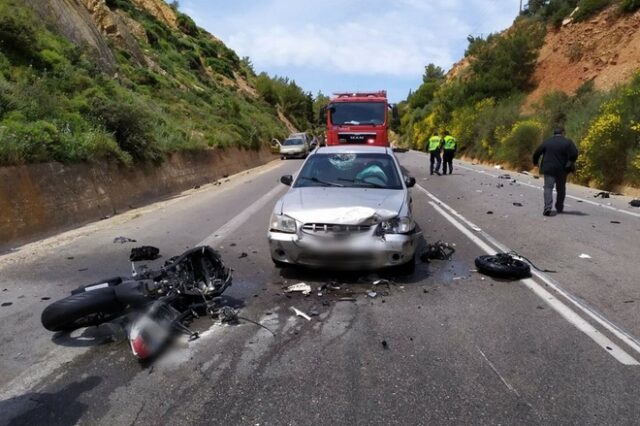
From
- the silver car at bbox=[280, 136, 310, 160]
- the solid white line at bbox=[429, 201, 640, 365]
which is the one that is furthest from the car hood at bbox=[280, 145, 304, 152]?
the solid white line at bbox=[429, 201, 640, 365]

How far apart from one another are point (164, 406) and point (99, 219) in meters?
9.83

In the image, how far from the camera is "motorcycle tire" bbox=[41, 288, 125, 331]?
4.55 metres

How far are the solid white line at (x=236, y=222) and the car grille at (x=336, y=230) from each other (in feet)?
9.45

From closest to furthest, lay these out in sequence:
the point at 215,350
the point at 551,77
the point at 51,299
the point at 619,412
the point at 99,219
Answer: the point at 619,412
the point at 215,350
the point at 51,299
the point at 99,219
the point at 551,77

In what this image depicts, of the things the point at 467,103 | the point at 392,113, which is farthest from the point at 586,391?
the point at 467,103

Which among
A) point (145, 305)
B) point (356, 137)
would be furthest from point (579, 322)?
point (356, 137)

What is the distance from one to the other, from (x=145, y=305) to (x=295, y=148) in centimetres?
3412

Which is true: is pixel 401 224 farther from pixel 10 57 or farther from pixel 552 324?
pixel 10 57

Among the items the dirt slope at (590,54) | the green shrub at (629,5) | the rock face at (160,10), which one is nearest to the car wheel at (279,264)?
the dirt slope at (590,54)

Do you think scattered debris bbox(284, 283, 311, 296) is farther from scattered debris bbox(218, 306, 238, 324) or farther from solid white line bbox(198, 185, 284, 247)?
solid white line bbox(198, 185, 284, 247)

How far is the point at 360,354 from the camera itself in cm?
419

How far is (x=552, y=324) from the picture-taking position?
4.82 m

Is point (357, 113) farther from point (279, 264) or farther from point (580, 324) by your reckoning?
point (580, 324)

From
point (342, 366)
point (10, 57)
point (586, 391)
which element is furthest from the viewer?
point (10, 57)
